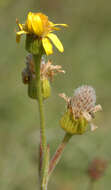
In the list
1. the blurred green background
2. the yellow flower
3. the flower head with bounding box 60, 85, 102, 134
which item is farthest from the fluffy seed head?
the blurred green background

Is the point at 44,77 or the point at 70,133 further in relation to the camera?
the point at 44,77

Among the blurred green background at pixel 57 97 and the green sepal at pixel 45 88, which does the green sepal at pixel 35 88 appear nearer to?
the green sepal at pixel 45 88

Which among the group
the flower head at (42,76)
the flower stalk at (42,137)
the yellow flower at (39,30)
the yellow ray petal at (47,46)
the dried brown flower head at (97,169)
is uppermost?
the yellow flower at (39,30)

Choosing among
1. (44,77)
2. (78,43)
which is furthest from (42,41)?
(78,43)

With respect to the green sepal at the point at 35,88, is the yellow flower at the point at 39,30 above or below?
above

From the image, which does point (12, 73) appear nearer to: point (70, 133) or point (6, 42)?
point (6, 42)

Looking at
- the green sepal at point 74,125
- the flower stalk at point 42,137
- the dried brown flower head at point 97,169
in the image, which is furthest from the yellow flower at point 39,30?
the dried brown flower head at point 97,169
